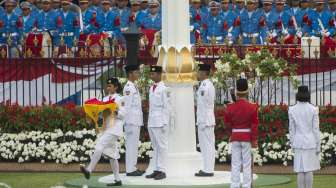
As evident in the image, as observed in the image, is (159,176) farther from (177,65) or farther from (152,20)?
(152,20)

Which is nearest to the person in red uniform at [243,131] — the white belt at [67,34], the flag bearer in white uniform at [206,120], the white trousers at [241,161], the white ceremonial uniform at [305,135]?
the white trousers at [241,161]

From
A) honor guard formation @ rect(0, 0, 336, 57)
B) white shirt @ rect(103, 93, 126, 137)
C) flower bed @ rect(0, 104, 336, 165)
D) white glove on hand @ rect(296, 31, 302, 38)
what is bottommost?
flower bed @ rect(0, 104, 336, 165)

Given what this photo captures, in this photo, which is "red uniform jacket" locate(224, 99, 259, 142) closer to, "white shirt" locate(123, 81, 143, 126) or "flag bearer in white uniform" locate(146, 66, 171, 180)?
"flag bearer in white uniform" locate(146, 66, 171, 180)

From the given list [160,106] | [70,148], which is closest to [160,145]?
[160,106]

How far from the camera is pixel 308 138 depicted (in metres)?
18.7

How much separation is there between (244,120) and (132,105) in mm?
3504

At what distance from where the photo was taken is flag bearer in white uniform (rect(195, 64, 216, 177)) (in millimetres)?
21500

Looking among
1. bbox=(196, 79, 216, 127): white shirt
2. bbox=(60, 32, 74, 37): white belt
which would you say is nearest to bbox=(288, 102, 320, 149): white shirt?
bbox=(196, 79, 216, 127): white shirt

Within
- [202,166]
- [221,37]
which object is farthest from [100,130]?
[221,37]

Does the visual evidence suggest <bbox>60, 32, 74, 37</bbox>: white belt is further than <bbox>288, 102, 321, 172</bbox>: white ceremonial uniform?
Yes

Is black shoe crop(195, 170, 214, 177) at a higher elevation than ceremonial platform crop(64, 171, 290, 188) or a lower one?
higher

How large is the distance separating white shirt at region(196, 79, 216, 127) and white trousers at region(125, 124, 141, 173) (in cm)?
113

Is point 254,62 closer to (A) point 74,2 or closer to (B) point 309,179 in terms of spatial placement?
(B) point 309,179

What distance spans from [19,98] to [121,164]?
11.1 feet
